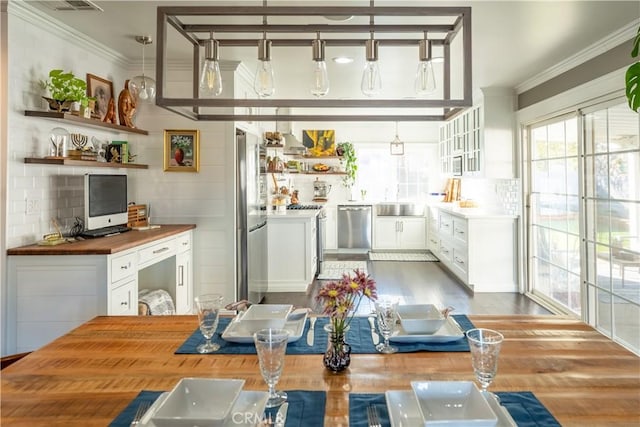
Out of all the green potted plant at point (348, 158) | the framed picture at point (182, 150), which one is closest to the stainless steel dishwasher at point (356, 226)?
the green potted plant at point (348, 158)

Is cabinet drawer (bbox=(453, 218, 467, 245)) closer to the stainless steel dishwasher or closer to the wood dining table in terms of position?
the stainless steel dishwasher

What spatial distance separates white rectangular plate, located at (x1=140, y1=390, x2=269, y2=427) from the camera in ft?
2.92

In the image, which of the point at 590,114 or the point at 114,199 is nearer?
the point at 114,199

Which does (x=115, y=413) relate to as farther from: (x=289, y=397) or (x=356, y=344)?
(x=356, y=344)

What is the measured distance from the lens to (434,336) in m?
1.36

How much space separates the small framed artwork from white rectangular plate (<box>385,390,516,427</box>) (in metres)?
5.60

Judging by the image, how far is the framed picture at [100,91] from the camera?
332 centimetres

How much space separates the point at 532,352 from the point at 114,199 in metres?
A: 3.16

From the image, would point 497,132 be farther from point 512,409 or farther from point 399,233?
point 512,409

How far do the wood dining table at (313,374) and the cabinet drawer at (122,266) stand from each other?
114cm

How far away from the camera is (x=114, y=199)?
3207 millimetres

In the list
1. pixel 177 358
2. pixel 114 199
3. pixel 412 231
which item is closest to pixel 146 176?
pixel 114 199

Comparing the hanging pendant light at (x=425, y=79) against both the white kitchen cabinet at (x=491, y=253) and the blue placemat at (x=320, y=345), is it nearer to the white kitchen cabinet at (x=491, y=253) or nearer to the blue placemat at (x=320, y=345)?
the blue placemat at (x=320, y=345)

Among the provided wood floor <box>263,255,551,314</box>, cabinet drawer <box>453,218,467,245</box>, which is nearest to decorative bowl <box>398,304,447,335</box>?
wood floor <box>263,255,551,314</box>
